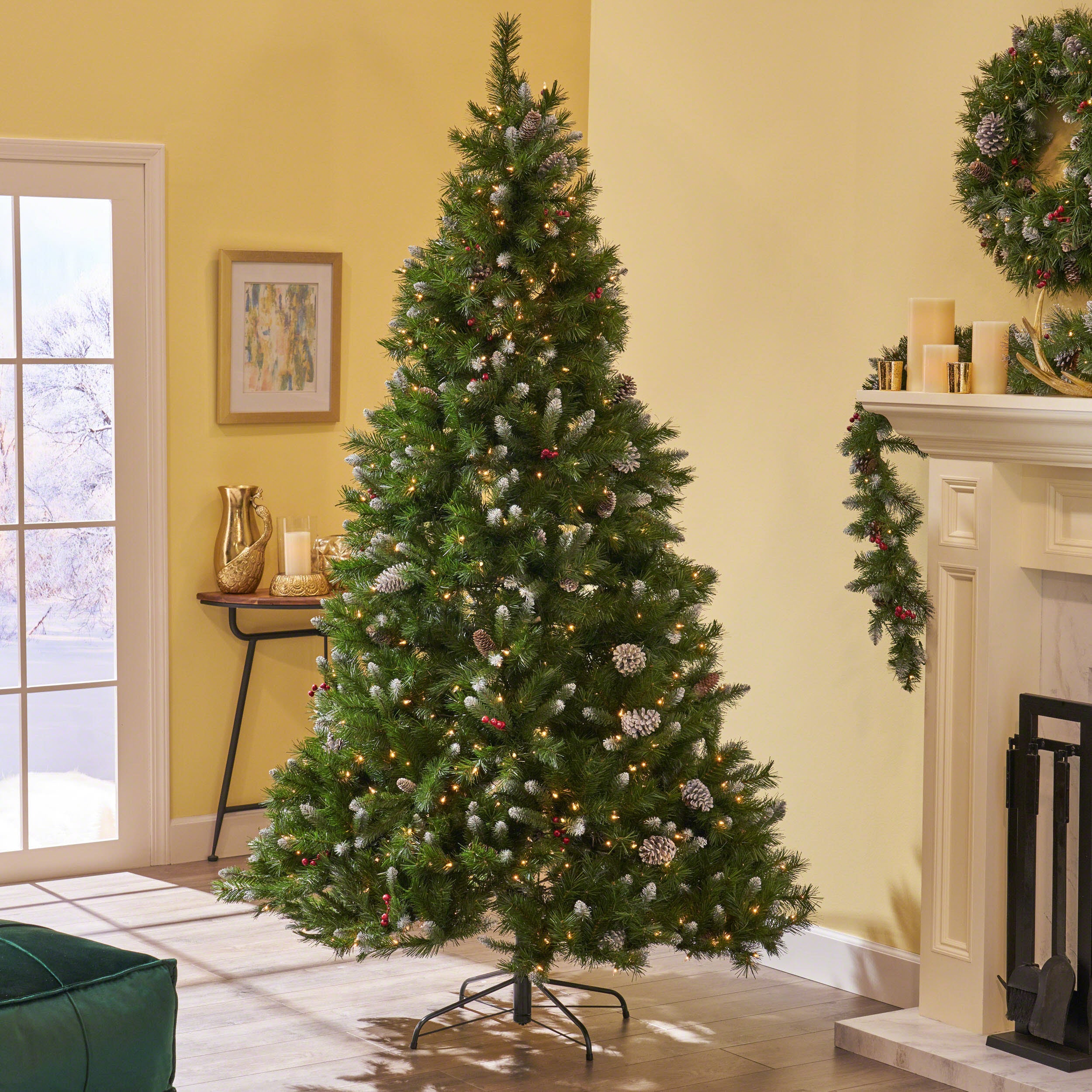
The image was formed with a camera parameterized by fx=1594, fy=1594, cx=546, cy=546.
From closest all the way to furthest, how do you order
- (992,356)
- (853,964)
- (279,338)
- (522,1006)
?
(992,356), (522,1006), (853,964), (279,338)

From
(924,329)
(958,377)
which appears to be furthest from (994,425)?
(924,329)

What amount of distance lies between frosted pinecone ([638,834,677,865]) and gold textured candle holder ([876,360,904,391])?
1.11 m

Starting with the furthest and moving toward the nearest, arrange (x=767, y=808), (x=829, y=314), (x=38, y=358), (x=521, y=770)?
(x=38, y=358) → (x=829, y=314) → (x=767, y=808) → (x=521, y=770)

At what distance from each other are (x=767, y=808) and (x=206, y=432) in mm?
2410

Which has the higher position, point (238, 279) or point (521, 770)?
point (238, 279)

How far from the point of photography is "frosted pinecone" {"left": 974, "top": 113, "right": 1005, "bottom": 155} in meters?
A: 3.41

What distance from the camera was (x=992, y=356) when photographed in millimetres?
3359

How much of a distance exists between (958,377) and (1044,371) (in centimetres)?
19

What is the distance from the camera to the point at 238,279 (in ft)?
16.7

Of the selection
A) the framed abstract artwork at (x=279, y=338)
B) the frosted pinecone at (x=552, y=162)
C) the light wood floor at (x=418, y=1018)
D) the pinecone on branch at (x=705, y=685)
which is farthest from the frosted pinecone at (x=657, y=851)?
the framed abstract artwork at (x=279, y=338)

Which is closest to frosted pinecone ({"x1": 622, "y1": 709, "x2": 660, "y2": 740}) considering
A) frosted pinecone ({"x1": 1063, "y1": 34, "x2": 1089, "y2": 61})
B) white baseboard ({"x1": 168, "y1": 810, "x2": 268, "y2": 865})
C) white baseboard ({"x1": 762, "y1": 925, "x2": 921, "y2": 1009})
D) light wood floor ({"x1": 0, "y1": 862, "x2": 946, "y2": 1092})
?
light wood floor ({"x1": 0, "y1": 862, "x2": 946, "y2": 1092})

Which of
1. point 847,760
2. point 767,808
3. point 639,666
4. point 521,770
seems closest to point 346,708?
point 521,770

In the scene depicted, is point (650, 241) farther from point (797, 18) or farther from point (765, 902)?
point (765, 902)

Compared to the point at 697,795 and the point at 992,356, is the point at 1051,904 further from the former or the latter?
the point at 992,356
